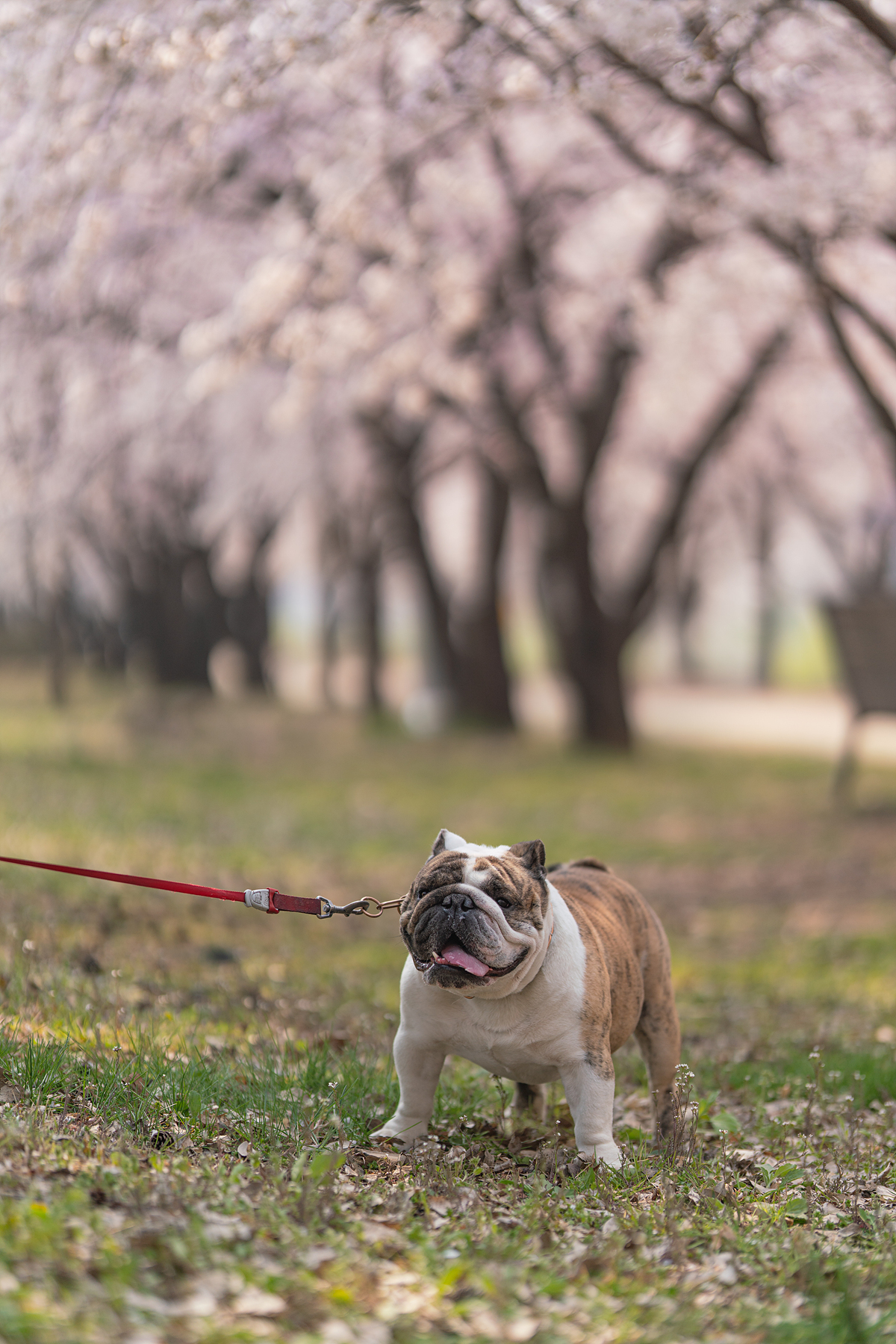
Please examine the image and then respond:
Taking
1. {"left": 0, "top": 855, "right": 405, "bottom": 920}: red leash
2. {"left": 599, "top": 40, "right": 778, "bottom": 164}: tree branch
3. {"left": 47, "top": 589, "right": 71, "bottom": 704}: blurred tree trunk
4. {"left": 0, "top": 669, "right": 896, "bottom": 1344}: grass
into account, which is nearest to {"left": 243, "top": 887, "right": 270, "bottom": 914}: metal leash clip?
{"left": 0, "top": 855, "right": 405, "bottom": 920}: red leash

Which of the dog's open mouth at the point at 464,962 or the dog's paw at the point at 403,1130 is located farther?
the dog's paw at the point at 403,1130

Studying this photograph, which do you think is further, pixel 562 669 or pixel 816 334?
pixel 562 669

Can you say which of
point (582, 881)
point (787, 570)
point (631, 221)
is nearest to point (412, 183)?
point (631, 221)

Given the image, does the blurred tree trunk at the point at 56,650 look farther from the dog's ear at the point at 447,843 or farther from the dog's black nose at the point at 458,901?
the dog's black nose at the point at 458,901

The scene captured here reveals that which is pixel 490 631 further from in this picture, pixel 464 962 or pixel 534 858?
pixel 464 962

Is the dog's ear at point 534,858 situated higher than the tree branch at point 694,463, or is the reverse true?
the tree branch at point 694,463

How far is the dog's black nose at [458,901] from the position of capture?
11.1ft

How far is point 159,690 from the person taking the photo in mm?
25109

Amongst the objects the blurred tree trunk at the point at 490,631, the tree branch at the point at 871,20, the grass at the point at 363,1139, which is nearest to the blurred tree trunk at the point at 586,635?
the blurred tree trunk at the point at 490,631

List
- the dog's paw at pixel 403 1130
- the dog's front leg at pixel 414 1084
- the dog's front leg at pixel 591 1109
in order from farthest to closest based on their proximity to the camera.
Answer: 1. the dog's paw at pixel 403 1130
2. the dog's front leg at pixel 414 1084
3. the dog's front leg at pixel 591 1109

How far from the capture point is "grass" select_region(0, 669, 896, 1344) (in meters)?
2.80

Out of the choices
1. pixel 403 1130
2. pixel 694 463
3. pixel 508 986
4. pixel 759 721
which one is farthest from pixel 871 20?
pixel 759 721

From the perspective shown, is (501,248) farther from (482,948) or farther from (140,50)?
(482,948)

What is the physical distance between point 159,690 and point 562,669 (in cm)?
972
